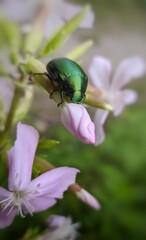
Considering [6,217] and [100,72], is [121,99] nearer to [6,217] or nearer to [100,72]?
[100,72]

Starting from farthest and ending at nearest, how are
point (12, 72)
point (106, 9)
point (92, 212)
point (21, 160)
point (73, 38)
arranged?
point (106, 9) → point (92, 212) → point (73, 38) → point (12, 72) → point (21, 160)

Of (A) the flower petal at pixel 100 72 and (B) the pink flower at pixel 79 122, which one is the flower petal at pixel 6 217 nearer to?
(B) the pink flower at pixel 79 122

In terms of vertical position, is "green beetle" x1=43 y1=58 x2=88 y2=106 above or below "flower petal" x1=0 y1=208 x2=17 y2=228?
above

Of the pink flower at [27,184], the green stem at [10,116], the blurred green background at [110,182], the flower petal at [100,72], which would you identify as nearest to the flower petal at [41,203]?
the pink flower at [27,184]

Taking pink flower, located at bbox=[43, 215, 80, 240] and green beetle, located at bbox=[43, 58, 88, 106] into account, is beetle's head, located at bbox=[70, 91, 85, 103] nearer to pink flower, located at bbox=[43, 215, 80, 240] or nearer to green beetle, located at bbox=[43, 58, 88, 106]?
green beetle, located at bbox=[43, 58, 88, 106]

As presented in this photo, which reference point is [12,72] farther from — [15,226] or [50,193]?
[15,226]

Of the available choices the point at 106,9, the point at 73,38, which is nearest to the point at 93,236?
the point at 73,38

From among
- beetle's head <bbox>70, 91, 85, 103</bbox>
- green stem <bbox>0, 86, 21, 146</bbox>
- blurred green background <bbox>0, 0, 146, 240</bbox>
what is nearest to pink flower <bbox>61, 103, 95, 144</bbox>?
beetle's head <bbox>70, 91, 85, 103</bbox>

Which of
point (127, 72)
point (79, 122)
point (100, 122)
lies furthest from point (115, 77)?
point (79, 122)
